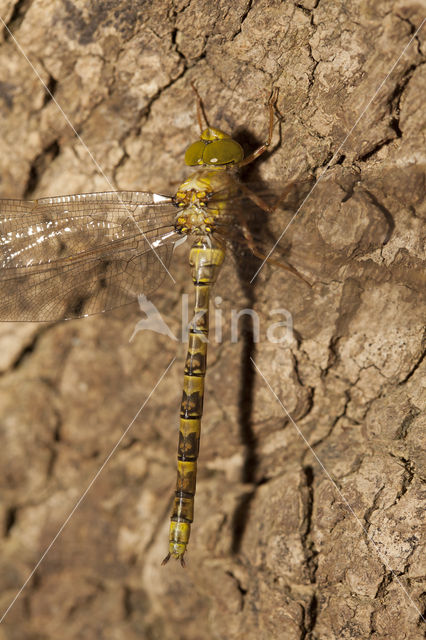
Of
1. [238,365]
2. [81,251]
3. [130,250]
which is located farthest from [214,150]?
[238,365]

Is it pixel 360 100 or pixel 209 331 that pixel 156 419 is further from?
pixel 360 100

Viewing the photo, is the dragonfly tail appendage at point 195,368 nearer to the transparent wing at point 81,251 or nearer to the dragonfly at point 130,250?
the dragonfly at point 130,250

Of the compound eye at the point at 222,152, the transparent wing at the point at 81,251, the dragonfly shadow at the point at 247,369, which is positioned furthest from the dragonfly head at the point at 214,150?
the transparent wing at the point at 81,251

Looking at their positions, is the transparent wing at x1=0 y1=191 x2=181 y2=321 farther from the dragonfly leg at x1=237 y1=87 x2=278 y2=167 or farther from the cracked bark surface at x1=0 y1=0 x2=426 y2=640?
the dragonfly leg at x1=237 y1=87 x2=278 y2=167

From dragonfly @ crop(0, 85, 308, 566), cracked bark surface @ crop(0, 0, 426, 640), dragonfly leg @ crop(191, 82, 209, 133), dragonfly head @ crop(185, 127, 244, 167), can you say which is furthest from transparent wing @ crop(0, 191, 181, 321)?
dragonfly leg @ crop(191, 82, 209, 133)

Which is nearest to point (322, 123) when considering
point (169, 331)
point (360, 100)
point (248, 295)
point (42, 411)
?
point (360, 100)

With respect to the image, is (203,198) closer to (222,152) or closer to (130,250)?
(222,152)
